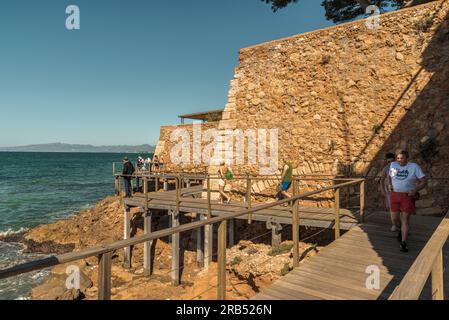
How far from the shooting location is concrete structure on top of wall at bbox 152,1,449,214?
7992 mm

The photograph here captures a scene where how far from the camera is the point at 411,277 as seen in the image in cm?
183

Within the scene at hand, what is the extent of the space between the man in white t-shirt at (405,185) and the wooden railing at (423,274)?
269cm

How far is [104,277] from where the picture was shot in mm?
2166

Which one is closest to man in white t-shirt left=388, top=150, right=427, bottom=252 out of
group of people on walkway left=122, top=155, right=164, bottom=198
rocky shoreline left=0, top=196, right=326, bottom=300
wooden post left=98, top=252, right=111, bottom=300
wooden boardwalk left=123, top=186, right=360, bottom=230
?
wooden boardwalk left=123, top=186, right=360, bottom=230

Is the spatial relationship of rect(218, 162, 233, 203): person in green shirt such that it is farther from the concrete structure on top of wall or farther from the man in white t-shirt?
the man in white t-shirt

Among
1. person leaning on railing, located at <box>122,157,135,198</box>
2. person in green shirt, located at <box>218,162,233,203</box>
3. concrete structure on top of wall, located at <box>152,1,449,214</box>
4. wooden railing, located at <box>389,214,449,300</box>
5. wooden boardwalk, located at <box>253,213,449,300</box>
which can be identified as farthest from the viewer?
person leaning on railing, located at <box>122,157,135,198</box>

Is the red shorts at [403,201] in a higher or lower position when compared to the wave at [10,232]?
higher

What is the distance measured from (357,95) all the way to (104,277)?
29.5 feet

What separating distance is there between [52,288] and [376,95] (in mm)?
11781

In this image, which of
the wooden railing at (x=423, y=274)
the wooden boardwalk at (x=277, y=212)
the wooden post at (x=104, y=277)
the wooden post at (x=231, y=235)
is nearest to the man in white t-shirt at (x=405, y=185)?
the wooden boardwalk at (x=277, y=212)

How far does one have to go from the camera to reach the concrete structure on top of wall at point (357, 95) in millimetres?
7992

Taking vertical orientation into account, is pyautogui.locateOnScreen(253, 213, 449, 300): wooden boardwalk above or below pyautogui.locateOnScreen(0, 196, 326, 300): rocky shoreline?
above

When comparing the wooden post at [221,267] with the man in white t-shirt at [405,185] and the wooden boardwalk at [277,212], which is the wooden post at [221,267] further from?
the man in white t-shirt at [405,185]

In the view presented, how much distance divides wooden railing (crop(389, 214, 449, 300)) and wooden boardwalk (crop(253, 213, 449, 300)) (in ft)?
4.67
